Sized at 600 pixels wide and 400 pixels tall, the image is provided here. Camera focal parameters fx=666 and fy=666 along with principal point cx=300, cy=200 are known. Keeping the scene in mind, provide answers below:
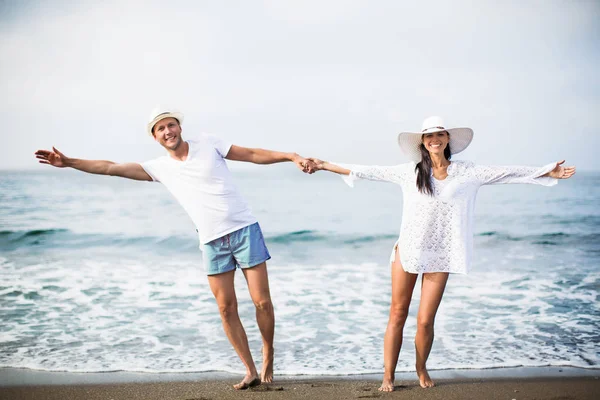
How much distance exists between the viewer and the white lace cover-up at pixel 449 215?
11.8ft

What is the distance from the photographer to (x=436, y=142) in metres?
3.64

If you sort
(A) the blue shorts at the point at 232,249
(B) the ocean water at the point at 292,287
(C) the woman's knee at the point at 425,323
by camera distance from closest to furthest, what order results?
(C) the woman's knee at the point at 425,323 → (A) the blue shorts at the point at 232,249 → (B) the ocean water at the point at 292,287

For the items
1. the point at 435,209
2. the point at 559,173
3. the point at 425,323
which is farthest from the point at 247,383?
the point at 559,173

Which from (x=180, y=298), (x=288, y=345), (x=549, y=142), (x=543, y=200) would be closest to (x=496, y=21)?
(x=549, y=142)

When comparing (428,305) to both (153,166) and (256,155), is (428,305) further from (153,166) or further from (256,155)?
(153,166)

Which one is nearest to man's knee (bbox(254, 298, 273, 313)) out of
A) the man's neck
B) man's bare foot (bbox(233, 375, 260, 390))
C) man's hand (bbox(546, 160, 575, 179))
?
man's bare foot (bbox(233, 375, 260, 390))

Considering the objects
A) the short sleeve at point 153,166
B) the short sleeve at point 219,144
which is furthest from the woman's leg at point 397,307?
the short sleeve at point 153,166

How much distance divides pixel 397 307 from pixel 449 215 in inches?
23.4

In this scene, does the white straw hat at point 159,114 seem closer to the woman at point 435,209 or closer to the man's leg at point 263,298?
the man's leg at point 263,298

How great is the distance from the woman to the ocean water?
3.43 feet

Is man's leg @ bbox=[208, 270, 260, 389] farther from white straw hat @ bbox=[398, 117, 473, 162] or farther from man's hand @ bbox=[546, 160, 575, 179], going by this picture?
man's hand @ bbox=[546, 160, 575, 179]

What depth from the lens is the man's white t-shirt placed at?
149 inches

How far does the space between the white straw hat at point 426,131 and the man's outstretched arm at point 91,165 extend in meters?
1.51

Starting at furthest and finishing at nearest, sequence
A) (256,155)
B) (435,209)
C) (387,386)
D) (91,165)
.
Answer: (256,155), (387,386), (91,165), (435,209)
